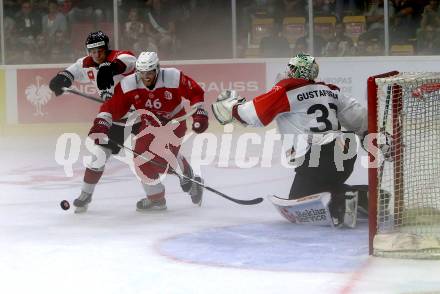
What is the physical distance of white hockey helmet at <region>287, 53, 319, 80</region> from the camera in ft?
14.6

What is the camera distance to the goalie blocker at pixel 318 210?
4355 millimetres

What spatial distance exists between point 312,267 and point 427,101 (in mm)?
1099

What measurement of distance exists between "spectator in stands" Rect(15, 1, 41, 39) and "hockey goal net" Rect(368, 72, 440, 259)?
18.7 ft

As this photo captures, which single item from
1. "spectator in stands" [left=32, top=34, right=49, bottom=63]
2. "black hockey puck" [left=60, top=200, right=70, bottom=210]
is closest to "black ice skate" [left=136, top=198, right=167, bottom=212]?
"black hockey puck" [left=60, top=200, right=70, bottom=210]

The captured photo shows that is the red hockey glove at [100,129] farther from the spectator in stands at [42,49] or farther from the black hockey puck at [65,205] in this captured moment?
the spectator in stands at [42,49]

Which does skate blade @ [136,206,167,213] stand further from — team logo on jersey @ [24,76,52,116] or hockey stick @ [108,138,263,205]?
team logo on jersey @ [24,76,52,116]

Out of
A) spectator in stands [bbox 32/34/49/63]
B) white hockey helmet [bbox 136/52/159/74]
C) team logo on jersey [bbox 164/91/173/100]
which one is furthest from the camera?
spectator in stands [bbox 32/34/49/63]

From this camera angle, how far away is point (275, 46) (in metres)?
9.20

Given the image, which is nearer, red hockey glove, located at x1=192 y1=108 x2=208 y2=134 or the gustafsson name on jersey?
the gustafsson name on jersey

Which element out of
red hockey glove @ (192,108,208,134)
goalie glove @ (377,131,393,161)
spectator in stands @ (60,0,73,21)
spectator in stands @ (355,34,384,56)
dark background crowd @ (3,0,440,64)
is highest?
spectator in stands @ (60,0,73,21)

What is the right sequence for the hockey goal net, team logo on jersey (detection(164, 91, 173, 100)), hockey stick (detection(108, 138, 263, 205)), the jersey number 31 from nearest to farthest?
the hockey goal net
the jersey number 31
hockey stick (detection(108, 138, 263, 205))
team logo on jersey (detection(164, 91, 173, 100))

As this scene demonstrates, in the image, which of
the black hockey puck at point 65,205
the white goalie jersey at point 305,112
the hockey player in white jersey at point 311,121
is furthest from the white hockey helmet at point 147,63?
the black hockey puck at point 65,205

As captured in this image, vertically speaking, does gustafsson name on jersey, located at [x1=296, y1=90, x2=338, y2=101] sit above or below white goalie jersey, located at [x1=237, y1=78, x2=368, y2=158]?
above

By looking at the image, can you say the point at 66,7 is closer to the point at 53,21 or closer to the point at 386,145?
Answer: the point at 53,21
